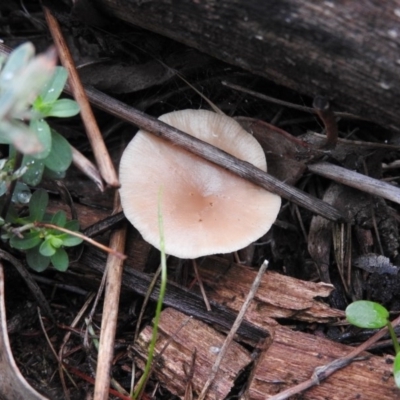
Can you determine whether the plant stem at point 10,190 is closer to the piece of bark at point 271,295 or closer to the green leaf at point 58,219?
the green leaf at point 58,219

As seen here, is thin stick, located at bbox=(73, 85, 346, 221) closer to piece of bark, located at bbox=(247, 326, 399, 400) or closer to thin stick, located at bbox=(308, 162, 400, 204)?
thin stick, located at bbox=(308, 162, 400, 204)

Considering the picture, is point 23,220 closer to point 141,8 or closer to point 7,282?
point 7,282

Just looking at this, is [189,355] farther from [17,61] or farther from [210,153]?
[17,61]

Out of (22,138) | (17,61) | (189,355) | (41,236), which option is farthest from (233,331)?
(17,61)

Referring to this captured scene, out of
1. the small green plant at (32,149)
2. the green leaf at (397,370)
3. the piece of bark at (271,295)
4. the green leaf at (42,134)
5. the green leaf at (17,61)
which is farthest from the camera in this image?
the piece of bark at (271,295)

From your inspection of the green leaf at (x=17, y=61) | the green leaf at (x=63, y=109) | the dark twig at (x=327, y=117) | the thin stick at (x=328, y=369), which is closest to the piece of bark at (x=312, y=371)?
the thin stick at (x=328, y=369)

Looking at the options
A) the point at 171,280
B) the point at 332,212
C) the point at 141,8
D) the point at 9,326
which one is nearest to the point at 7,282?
the point at 9,326
